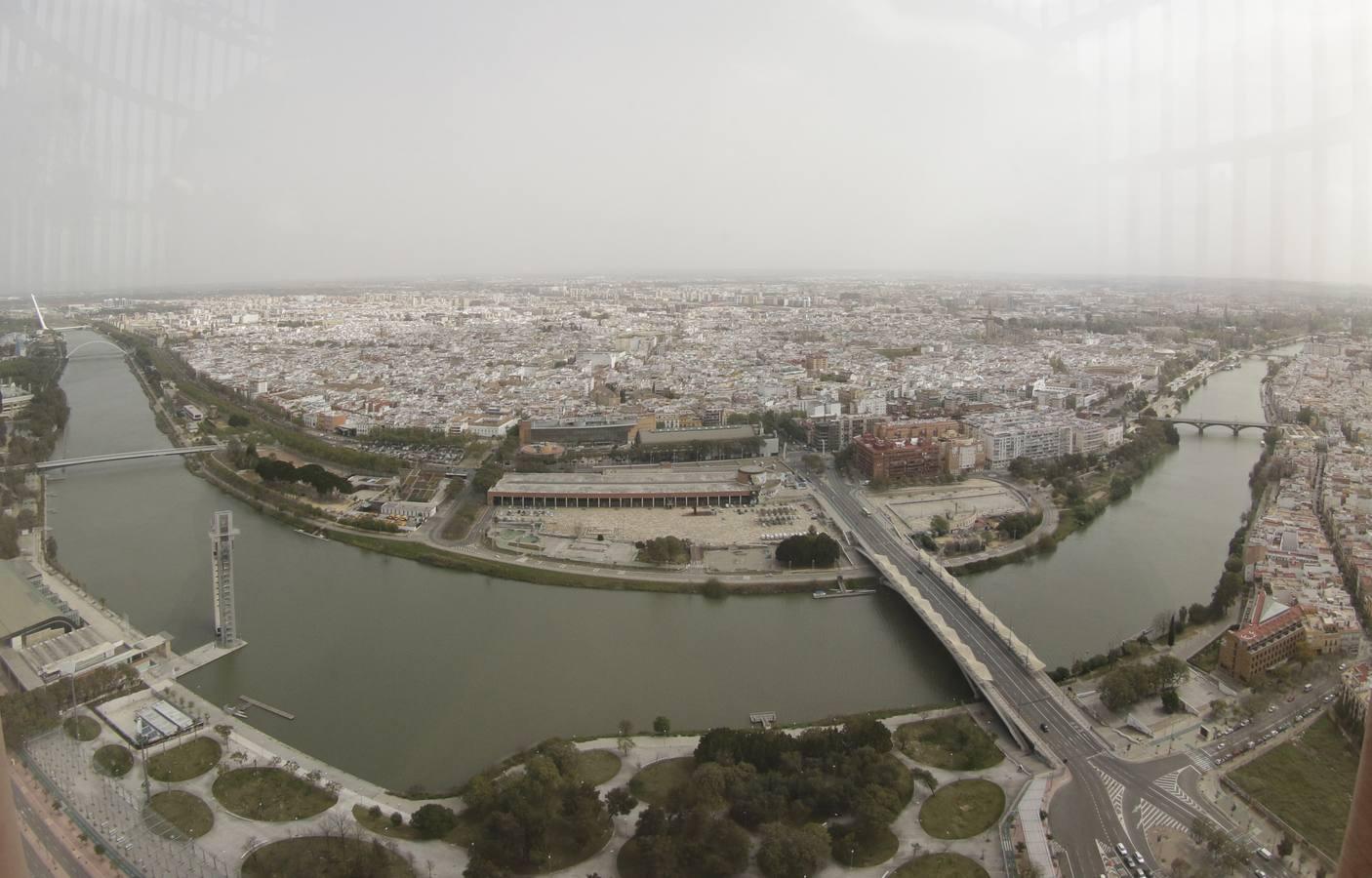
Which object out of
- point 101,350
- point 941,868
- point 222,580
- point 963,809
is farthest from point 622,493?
point 101,350

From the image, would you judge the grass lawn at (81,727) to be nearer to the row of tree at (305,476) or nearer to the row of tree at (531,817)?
the row of tree at (531,817)

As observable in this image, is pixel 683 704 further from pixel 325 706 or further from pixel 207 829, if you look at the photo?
pixel 207 829

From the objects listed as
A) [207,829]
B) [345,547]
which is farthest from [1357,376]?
[207,829]

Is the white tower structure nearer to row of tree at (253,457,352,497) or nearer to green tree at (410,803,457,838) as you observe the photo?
green tree at (410,803,457,838)

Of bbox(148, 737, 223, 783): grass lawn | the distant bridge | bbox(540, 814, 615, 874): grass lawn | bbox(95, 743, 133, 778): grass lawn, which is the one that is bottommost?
bbox(540, 814, 615, 874): grass lawn

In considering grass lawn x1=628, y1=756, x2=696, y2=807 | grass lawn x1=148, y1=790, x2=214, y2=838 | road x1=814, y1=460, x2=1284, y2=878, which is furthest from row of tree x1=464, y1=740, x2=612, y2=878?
road x1=814, y1=460, x2=1284, y2=878

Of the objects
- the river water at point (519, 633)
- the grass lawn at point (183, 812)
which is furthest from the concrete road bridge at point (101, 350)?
the grass lawn at point (183, 812)
